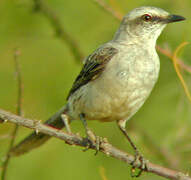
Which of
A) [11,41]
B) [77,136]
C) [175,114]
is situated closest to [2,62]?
[11,41]

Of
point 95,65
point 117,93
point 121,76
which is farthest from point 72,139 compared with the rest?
point 95,65

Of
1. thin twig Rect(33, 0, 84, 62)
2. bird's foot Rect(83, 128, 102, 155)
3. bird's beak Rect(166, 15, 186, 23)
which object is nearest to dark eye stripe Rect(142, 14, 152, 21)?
bird's beak Rect(166, 15, 186, 23)

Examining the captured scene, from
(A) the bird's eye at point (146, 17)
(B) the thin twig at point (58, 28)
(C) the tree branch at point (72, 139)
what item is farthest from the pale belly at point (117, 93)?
(B) the thin twig at point (58, 28)

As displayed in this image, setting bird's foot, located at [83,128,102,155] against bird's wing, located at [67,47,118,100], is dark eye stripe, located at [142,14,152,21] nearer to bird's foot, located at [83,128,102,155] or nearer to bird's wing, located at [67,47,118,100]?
bird's wing, located at [67,47,118,100]

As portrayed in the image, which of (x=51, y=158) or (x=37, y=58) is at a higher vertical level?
(x=37, y=58)

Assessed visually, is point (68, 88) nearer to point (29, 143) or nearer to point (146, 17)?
point (29, 143)

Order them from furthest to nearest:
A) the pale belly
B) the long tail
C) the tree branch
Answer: the long tail → the pale belly → the tree branch

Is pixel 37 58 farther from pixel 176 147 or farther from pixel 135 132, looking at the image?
pixel 176 147
